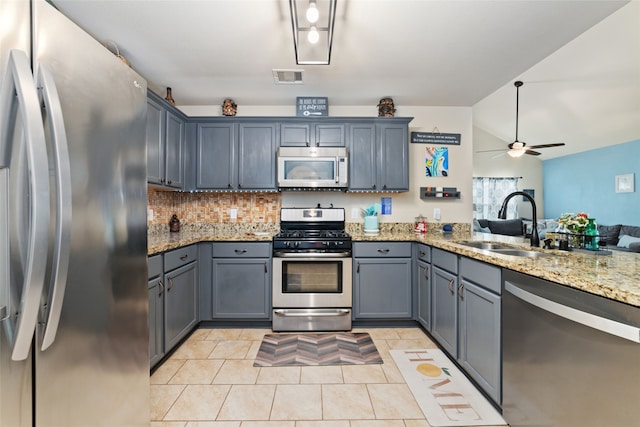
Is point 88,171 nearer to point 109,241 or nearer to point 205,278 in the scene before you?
point 109,241

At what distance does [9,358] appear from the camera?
0.74 metres

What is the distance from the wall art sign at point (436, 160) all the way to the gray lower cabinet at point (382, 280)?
1.17 meters

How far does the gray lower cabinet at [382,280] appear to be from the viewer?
291cm

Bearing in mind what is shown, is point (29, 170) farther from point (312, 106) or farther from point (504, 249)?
point (312, 106)

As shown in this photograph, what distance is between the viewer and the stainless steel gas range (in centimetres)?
284

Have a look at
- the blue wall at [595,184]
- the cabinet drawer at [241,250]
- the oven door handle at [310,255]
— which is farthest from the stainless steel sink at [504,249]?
the blue wall at [595,184]

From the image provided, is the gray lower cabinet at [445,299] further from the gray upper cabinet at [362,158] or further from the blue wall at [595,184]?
the blue wall at [595,184]

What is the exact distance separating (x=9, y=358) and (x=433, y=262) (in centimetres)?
255

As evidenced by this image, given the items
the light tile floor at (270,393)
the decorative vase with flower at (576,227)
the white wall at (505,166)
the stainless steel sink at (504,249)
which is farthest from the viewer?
the white wall at (505,166)

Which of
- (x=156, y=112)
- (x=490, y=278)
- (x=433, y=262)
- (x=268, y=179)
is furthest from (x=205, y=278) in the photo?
(x=490, y=278)

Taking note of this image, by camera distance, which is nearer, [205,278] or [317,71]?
[317,71]

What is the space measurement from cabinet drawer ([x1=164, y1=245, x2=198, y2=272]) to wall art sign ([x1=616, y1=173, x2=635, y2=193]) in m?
7.56

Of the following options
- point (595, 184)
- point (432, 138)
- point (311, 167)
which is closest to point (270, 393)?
point (311, 167)

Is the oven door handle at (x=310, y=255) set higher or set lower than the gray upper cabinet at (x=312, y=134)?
lower
